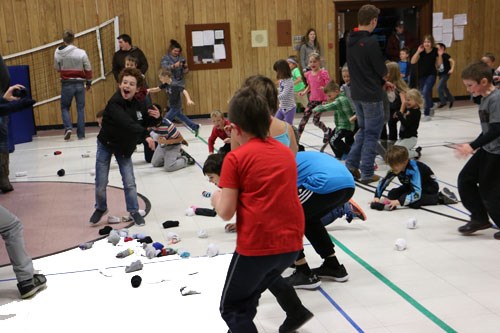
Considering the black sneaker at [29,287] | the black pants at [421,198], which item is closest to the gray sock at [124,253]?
the black sneaker at [29,287]

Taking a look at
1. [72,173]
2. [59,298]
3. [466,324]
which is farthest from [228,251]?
[72,173]

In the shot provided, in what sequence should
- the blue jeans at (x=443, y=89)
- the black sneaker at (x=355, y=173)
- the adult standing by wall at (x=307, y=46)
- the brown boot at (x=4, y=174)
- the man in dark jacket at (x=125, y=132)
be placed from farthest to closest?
1. the adult standing by wall at (x=307, y=46)
2. the blue jeans at (x=443, y=89)
3. the brown boot at (x=4, y=174)
4. the black sneaker at (x=355, y=173)
5. the man in dark jacket at (x=125, y=132)

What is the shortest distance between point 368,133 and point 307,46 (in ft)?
23.6

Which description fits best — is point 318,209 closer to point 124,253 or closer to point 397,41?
point 124,253

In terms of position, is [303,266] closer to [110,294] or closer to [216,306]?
[216,306]

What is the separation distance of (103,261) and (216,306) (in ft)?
4.33

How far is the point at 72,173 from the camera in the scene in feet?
26.9

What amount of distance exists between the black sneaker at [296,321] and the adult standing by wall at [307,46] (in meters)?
10.7

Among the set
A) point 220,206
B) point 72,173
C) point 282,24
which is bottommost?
point 72,173

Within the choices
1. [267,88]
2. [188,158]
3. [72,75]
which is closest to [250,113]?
[267,88]

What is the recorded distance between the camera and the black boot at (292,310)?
3188mm

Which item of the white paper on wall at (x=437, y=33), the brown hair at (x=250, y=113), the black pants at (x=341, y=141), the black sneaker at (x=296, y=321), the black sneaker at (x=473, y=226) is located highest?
the white paper on wall at (x=437, y=33)

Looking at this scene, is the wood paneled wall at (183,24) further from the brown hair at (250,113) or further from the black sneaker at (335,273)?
the brown hair at (250,113)

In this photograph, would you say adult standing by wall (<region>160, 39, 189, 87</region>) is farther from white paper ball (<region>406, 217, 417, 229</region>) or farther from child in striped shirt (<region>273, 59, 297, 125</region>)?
white paper ball (<region>406, 217, 417, 229</region>)
